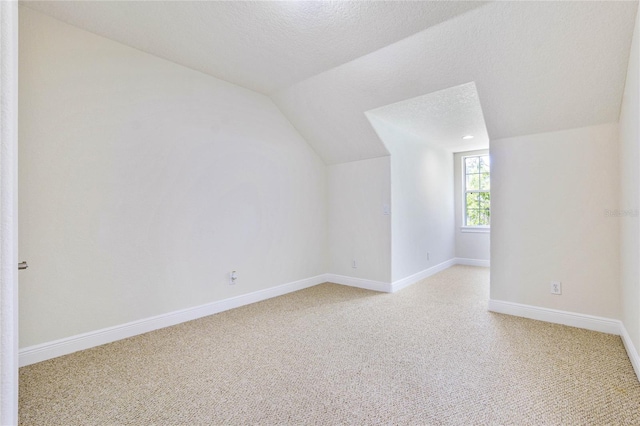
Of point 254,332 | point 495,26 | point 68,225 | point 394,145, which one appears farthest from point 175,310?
point 495,26

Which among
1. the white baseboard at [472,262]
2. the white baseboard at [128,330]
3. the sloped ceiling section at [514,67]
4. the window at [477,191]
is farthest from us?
the window at [477,191]

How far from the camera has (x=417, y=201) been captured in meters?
4.61

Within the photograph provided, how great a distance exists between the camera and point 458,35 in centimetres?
227

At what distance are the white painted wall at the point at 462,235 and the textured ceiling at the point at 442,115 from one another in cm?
102

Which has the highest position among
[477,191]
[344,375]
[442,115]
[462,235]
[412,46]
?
[412,46]

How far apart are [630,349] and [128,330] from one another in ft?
12.7

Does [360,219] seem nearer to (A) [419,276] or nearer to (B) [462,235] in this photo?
(A) [419,276]

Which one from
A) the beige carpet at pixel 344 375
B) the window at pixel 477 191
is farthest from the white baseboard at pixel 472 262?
the beige carpet at pixel 344 375

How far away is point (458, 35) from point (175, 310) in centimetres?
337

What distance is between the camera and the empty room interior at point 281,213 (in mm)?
1840

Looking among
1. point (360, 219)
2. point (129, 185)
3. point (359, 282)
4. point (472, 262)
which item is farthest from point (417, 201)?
point (129, 185)

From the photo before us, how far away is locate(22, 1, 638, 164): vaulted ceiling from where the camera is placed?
206 cm

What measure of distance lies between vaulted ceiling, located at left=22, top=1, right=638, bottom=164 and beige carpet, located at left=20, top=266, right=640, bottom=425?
6.56 ft

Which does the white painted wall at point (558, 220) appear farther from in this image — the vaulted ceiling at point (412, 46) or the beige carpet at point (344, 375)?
the beige carpet at point (344, 375)
